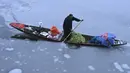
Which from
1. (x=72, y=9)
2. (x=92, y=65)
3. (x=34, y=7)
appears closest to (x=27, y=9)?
(x=34, y=7)

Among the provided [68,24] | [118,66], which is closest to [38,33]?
[68,24]

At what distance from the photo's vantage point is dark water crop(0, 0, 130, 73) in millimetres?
7273

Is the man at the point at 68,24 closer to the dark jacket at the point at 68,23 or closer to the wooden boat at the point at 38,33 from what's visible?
the dark jacket at the point at 68,23

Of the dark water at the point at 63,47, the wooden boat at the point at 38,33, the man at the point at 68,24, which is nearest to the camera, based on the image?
the dark water at the point at 63,47

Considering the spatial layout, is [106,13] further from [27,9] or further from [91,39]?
[27,9]

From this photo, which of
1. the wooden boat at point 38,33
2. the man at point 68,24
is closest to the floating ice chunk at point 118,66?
the wooden boat at point 38,33

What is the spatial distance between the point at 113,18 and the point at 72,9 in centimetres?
195

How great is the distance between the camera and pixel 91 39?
28.3 ft

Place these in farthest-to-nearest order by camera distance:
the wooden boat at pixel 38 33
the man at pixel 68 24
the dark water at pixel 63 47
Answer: the man at pixel 68 24
the wooden boat at pixel 38 33
the dark water at pixel 63 47

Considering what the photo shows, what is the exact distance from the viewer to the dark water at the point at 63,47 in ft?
23.9

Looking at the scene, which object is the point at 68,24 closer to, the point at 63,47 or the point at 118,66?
the point at 63,47

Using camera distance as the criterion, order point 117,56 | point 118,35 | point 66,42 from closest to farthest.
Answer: point 117,56
point 66,42
point 118,35

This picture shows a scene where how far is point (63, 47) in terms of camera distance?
8.38 metres

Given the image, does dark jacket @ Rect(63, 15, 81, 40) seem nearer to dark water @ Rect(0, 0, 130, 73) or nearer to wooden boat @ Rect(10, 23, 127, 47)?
wooden boat @ Rect(10, 23, 127, 47)
